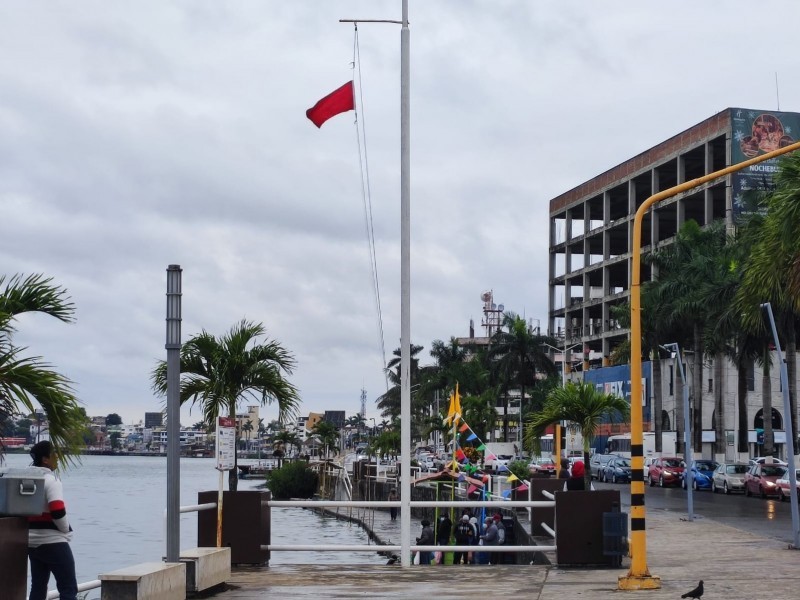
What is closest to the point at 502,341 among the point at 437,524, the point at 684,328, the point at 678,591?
the point at 684,328

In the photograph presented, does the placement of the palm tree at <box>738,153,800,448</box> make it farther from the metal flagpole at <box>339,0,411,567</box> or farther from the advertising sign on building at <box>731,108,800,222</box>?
the advertising sign on building at <box>731,108,800,222</box>

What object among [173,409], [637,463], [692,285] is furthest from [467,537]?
[692,285]

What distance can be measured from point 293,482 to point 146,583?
9652 cm

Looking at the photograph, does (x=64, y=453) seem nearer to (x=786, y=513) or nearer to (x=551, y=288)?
(x=786, y=513)

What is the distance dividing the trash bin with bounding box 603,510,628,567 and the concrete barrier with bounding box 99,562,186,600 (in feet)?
22.3

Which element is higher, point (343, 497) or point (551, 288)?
point (551, 288)

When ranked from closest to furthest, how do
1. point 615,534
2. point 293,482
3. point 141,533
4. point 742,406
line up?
point 615,534 → point 742,406 → point 141,533 → point 293,482

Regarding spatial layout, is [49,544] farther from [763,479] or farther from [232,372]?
[763,479]

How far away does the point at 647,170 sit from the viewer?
102m

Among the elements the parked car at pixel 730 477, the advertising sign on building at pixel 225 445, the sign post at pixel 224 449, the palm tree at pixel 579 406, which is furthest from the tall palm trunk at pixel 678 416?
the advertising sign on building at pixel 225 445

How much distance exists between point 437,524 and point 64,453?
35.5 meters

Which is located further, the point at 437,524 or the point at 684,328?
the point at 684,328

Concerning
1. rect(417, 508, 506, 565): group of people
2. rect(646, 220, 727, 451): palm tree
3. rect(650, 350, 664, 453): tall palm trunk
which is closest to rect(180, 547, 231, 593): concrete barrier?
rect(417, 508, 506, 565): group of people

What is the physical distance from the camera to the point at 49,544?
421 inches
